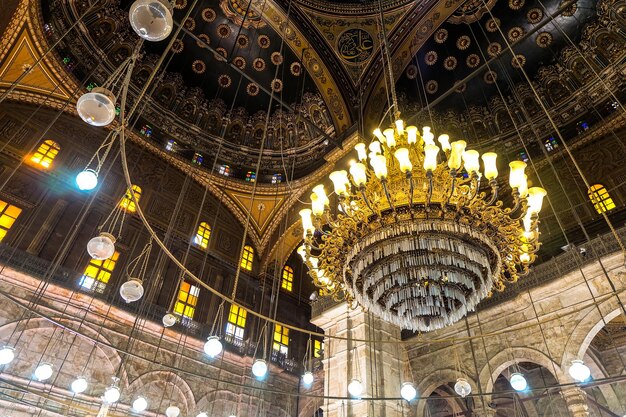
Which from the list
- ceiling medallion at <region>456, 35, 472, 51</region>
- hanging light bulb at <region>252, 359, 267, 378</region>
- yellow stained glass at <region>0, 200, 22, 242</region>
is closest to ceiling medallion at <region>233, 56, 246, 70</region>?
ceiling medallion at <region>456, 35, 472, 51</region>

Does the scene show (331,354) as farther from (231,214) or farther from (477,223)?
(231,214)

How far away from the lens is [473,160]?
11.4 ft

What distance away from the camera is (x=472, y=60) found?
11.2 m

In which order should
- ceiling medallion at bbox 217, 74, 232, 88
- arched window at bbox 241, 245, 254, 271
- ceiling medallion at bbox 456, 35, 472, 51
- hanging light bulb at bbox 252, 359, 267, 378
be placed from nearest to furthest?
1. hanging light bulb at bbox 252, 359, 267, 378
2. ceiling medallion at bbox 456, 35, 472, 51
3. arched window at bbox 241, 245, 254, 271
4. ceiling medallion at bbox 217, 74, 232, 88

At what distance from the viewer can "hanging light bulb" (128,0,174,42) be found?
7.06 feet

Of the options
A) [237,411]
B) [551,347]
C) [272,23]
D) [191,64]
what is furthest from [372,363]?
[191,64]

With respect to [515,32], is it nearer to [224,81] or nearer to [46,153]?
[224,81]

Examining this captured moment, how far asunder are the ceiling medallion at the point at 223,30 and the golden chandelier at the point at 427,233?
9.13 m

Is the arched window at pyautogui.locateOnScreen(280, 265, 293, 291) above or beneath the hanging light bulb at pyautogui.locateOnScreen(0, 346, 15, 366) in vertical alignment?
above

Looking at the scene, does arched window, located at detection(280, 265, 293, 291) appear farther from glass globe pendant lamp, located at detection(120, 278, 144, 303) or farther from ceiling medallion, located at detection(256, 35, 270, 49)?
glass globe pendant lamp, located at detection(120, 278, 144, 303)

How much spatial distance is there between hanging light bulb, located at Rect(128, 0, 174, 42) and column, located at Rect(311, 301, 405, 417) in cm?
477

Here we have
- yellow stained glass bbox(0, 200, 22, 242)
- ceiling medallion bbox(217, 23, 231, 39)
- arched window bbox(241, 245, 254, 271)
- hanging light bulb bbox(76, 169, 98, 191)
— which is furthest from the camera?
arched window bbox(241, 245, 254, 271)

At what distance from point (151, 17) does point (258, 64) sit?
33.5 ft

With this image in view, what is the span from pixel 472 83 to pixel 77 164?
11.1 meters
